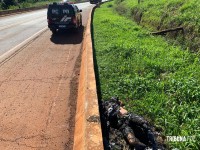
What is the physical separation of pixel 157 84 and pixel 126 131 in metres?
2.45

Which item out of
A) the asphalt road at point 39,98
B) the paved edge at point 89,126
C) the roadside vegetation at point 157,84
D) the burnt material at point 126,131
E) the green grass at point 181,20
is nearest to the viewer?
the paved edge at point 89,126

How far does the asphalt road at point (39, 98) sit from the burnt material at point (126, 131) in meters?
0.72

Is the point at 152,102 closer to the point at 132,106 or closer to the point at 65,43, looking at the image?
the point at 132,106

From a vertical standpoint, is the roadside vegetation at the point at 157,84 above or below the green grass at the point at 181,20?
below

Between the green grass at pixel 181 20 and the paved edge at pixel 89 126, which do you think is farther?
the green grass at pixel 181 20

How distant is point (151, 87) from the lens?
7027 mm

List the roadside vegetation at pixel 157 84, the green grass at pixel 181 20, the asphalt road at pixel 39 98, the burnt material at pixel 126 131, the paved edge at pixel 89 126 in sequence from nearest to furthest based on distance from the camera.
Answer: the paved edge at pixel 89 126
the burnt material at pixel 126 131
the asphalt road at pixel 39 98
the roadside vegetation at pixel 157 84
the green grass at pixel 181 20

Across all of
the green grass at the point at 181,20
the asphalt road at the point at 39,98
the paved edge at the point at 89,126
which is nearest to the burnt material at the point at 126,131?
the paved edge at the point at 89,126

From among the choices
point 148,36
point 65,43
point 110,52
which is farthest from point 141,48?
point 65,43

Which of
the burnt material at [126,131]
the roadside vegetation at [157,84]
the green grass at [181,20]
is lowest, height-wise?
the burnt material at [126,131]

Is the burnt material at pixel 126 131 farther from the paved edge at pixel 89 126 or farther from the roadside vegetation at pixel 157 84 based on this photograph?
the paved edge at pixel 89 126

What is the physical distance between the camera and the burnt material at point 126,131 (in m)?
4.73

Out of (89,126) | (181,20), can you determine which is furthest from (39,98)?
(181,20)

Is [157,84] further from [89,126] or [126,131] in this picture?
[89,126]
